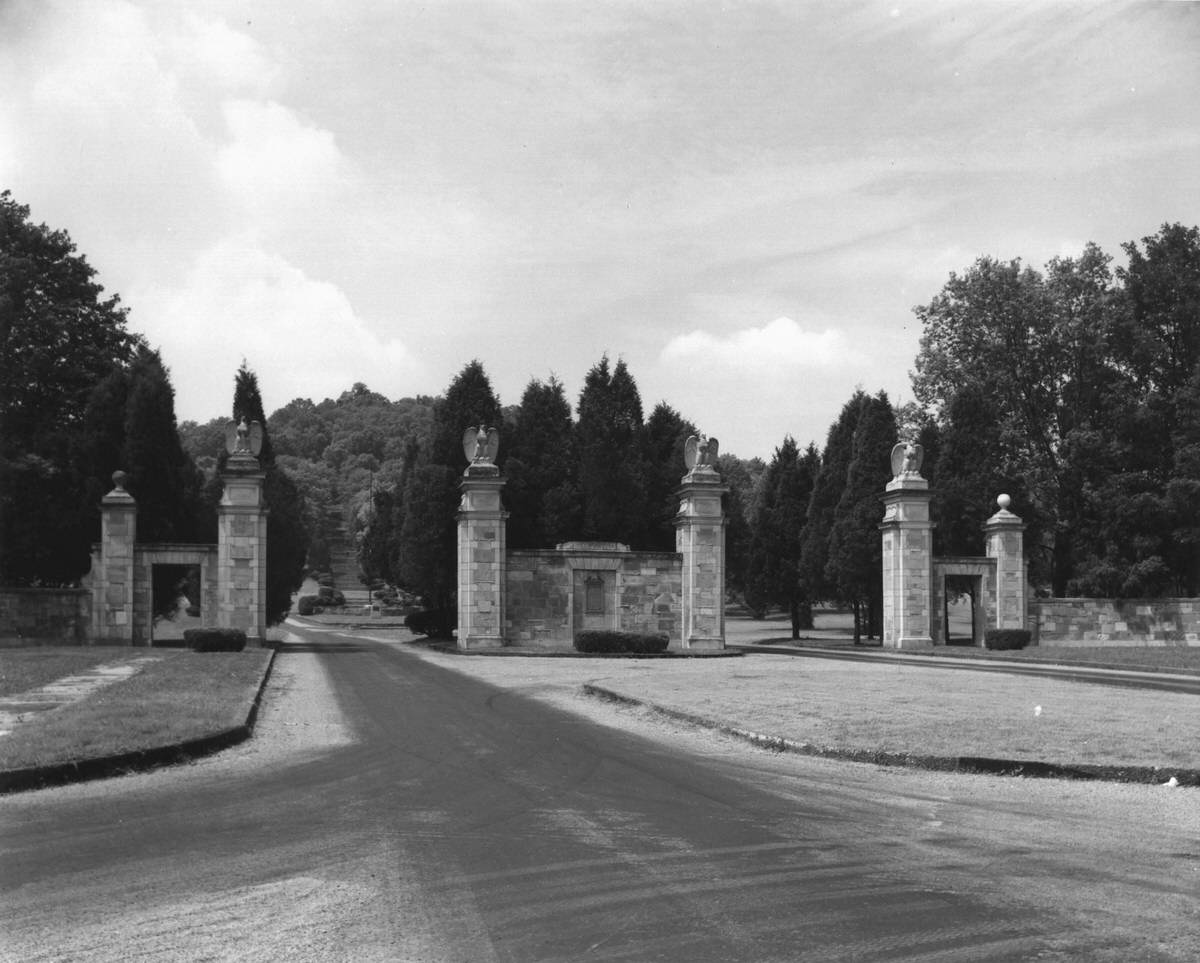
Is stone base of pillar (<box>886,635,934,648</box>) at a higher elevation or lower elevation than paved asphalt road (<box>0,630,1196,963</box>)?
lower

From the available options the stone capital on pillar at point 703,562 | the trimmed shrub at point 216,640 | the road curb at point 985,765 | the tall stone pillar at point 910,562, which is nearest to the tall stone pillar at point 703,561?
the stone capital on pillar at point 703,562

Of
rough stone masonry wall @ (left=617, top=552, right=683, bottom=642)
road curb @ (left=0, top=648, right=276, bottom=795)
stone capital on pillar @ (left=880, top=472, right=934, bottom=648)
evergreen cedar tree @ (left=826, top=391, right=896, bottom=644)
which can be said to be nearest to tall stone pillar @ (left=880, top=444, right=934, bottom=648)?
stone capital on pillar @ (left=880, top=472, right=934, bottom=648)

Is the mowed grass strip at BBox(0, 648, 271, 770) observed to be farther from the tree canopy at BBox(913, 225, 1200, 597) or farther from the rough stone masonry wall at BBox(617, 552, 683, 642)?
the tree canopy at BBox(913, 225, 1200, 597)

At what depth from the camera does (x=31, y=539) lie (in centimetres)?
3894

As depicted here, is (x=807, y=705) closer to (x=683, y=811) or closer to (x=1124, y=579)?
(x=683, y=811)

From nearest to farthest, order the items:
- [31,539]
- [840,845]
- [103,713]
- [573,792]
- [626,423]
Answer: [840,845]
[573,792]
[103,713]
[31,539]
[626,423]

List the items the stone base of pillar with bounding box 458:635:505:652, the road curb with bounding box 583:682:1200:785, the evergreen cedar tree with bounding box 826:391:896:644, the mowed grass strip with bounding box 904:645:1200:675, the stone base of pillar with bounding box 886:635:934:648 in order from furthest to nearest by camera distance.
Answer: the evergreen cedar tree with bounding box 826:391:896:644 < the stone base of pillar with bounding box 886:635:934:648 < the stone base of pillar with bounding box 458:635:505:652 < the mowed grass strip with bounding box 904:645:1200:675 < the road curb with bounding box 583:682:1200:785

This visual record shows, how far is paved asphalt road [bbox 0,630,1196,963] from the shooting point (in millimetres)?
5945

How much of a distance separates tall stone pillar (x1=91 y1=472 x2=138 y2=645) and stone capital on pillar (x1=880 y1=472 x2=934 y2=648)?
2171cm

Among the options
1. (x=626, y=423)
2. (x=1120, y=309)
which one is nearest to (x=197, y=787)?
(x=1120, y=309)

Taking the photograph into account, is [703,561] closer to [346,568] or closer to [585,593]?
[585,593]

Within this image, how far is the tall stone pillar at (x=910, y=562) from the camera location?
122ft

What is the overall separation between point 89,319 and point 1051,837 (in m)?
41.6

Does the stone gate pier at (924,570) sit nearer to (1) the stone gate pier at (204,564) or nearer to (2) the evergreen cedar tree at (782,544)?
(2) the evergreen cedar tree at (782,544)
